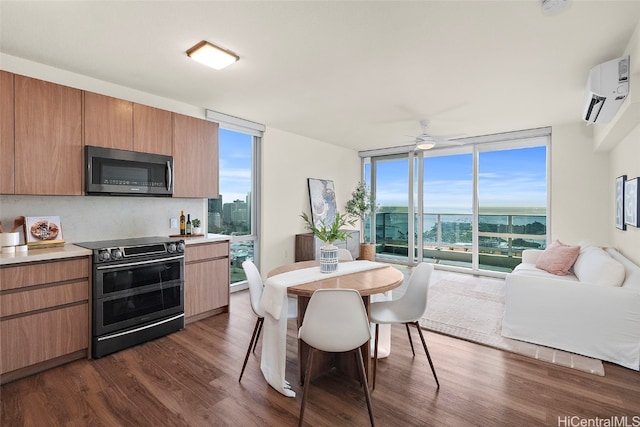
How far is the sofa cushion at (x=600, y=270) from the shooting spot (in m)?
2.77

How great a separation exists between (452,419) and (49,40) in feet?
13.0

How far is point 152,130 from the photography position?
3.31m

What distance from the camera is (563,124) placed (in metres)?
4.77

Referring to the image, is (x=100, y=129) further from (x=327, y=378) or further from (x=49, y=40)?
(x=327, y=378)

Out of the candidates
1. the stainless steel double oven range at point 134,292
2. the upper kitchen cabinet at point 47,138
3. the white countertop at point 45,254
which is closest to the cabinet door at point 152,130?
the upper kitchen cabinet at point 47,138

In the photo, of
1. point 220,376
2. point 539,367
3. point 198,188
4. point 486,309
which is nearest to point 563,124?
point 486,309

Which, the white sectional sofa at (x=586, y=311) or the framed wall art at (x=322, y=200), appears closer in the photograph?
the white sectional sofa at (x=586, y=311)

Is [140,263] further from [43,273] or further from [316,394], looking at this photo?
[316,394]

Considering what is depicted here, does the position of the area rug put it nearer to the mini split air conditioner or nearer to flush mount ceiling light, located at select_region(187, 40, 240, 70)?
the mini split air conditioner

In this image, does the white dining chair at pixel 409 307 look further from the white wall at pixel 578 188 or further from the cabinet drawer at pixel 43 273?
the white wall at pixel 578 188

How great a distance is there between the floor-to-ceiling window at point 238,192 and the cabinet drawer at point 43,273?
1.84 m

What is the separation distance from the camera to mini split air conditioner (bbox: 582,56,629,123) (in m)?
2.49

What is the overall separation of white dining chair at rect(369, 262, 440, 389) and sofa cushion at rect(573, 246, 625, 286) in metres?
1.69

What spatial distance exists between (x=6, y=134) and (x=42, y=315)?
144 cm
